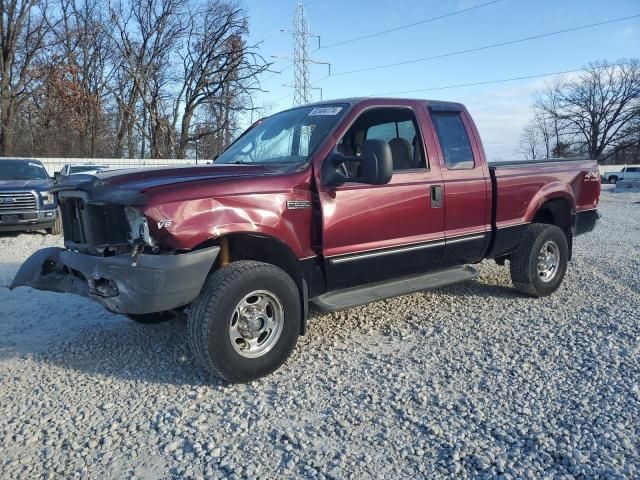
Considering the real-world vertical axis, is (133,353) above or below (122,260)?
below

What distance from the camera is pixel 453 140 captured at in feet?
16.0

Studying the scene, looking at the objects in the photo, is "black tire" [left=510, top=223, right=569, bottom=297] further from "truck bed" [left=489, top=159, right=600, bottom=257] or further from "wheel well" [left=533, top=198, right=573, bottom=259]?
"wheel well" [left=533, top=198, right=573, bottom=259]

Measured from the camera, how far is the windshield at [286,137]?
4.09 meters

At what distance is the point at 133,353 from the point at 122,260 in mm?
1216

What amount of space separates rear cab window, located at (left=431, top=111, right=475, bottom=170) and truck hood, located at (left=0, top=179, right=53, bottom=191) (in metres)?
8.65

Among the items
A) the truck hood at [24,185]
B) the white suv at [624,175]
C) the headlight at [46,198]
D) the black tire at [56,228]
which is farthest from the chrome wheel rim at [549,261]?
the white suv at [624,175]

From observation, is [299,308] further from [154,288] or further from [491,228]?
[491,228]

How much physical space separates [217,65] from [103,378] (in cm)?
3637

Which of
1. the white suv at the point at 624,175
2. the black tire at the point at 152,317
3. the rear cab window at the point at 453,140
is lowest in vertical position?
the white suv at the point at 624,175

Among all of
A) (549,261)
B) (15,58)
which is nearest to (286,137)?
Result: (549,261)

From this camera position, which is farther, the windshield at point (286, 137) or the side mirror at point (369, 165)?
the windshield at point (286, 137)

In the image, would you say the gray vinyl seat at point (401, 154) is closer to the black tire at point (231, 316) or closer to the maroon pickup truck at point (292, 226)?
the maroon pickup truck at point (292, 226)

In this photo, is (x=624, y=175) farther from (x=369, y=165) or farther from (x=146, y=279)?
(x=146, y=279)

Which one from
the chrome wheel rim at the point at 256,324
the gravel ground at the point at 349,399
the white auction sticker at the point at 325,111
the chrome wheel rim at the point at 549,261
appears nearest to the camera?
the gravel ground at the point at 349,399
